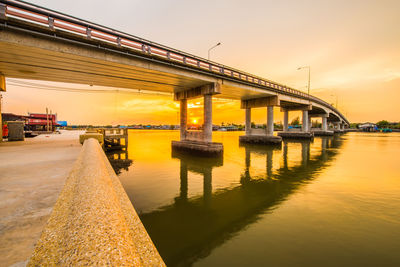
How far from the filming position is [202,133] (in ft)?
70.0

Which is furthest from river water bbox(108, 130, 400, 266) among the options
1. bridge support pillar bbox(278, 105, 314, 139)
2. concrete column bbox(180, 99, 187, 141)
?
bridge support pillar bbox(278, 105, 314, 139)

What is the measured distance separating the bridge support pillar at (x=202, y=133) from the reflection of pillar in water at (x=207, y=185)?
5344mm

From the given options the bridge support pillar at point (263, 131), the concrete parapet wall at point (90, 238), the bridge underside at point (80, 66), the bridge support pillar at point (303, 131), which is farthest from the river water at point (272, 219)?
the bridge support pillar at point (303, 131)

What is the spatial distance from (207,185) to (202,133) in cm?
1119

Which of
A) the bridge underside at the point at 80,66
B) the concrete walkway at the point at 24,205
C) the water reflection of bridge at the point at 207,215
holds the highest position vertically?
the bridge underside at the point at 80,66

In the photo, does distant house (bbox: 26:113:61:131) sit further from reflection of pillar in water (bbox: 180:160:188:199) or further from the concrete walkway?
the concrete walkway

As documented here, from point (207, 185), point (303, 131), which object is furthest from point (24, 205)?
point (303, 131)

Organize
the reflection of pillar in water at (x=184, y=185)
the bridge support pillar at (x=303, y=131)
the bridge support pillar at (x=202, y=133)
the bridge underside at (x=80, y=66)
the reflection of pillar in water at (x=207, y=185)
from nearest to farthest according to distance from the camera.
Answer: the reflection of pillar in water at (x=207, y=185) < the reflection of pillar in water at (x=184, y=185) < the bridge underside at (x=80, y=66) < the bridge support pillar at (x=202, y=133) < the bridge support pillar at (x=303, y=131)

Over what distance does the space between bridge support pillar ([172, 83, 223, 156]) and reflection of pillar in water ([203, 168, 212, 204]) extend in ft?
17.5

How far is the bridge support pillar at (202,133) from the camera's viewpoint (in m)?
19.5

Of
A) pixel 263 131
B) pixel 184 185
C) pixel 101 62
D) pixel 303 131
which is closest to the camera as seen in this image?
pixel 184 185

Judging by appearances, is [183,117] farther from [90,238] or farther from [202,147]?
[90,238]

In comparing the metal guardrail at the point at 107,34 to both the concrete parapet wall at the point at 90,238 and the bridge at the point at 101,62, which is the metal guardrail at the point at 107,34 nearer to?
the bridge at the point at 101,62

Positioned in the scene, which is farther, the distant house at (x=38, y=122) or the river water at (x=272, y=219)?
the distant house at (x=38, y=122)
